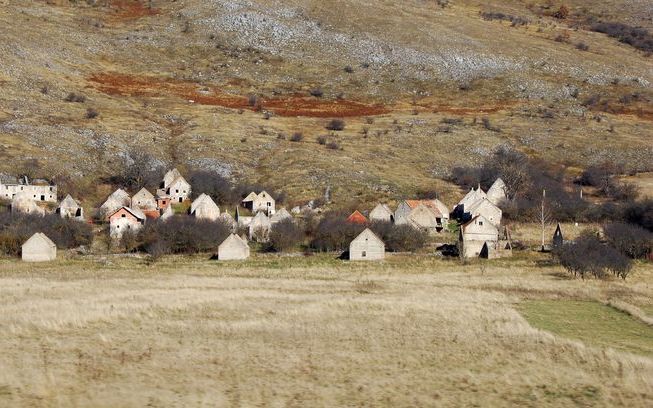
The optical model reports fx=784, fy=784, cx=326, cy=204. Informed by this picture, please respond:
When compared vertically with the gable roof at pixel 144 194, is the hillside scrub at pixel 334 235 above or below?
below

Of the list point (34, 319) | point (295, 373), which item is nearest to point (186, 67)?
point (34, 319)

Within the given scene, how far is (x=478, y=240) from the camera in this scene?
2589 inches

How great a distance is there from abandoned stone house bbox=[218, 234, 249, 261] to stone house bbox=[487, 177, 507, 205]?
3557cm

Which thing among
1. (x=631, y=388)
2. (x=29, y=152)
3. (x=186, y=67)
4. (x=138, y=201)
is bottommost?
(x=631, y=388)

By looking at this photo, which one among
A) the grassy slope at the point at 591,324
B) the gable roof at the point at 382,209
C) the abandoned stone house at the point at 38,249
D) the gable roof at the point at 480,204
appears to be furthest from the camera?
the gable roof at the point at 480,204

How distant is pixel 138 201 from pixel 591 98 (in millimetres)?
88928

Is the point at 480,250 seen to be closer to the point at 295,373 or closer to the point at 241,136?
the point at 295,373

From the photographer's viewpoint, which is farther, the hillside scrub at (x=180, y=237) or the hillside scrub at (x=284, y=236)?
the hillside scrub at (x=284, y=236)

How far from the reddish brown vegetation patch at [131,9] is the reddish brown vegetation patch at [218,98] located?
3500 cm

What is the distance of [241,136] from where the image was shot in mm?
109625

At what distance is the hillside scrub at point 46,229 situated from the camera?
61.0m

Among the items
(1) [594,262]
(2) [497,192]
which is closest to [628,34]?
(2) [497,192]

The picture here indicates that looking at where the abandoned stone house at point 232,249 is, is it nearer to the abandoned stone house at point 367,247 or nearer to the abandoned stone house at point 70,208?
the abandoned stone house at point 367,247

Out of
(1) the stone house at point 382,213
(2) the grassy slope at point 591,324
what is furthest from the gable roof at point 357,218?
(2) the grassy slope at point 591,324
